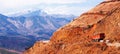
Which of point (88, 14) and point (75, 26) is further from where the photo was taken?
point (88, 14)

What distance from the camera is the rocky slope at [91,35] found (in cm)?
4303

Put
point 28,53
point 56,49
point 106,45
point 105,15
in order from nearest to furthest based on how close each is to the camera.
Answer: point 106,45
point 56,49
point 105,15
point 28,53

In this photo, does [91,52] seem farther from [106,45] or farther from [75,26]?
[75,26]

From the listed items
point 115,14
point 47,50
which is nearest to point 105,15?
point 115,14

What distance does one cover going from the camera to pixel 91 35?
54.1 metres

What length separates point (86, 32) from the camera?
56938 mm

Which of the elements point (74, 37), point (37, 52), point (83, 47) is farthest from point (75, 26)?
point (83, 47)

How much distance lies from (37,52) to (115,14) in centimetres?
1543

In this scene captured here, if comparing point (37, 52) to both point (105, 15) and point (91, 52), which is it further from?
point (91, 52)

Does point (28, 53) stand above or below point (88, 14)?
below

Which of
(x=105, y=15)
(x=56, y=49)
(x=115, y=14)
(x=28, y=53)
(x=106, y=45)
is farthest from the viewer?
(x=28, y=53)

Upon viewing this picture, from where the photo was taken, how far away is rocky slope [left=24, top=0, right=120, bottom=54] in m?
43.0

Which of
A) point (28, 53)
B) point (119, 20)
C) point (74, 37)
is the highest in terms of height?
point (119, 20)

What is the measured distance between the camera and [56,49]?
168ft
